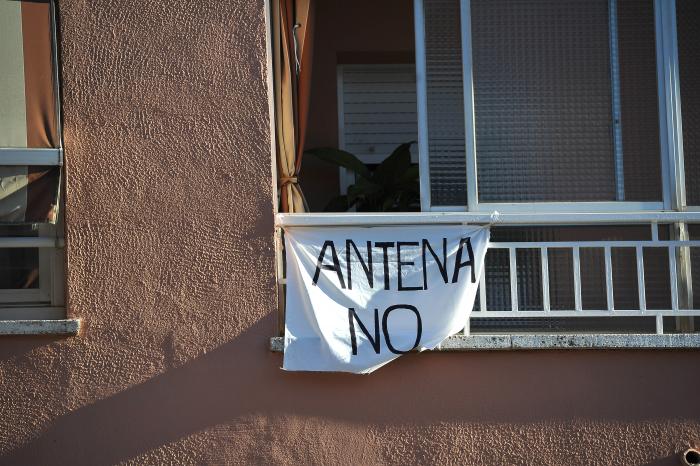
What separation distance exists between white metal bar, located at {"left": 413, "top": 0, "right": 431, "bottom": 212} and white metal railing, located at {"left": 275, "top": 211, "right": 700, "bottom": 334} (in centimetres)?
21

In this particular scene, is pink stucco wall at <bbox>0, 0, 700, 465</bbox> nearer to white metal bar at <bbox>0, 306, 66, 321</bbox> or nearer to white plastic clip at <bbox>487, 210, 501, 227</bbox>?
white metal bar at <bbox>0, 306, 66, 321</bbox>

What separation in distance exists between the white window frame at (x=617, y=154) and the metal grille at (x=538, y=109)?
7 cm

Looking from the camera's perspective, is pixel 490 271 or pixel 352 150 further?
pixel 352 150

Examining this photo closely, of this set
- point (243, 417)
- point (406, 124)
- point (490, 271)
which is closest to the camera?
point (243, 417)

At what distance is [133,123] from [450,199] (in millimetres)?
1998

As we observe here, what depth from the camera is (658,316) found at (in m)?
5.06

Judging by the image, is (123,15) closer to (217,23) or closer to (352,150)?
(217,23)

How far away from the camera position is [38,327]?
4.82 m

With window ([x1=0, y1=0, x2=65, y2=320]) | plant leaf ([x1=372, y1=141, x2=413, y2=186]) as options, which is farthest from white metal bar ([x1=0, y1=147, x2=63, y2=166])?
plant leaf ([x1=372, y1=141, x2=413, y2=186])

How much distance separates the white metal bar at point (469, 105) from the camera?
5254 mm

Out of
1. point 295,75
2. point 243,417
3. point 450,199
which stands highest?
point 295,75

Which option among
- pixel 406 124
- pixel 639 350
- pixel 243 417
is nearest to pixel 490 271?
pixel 639 350

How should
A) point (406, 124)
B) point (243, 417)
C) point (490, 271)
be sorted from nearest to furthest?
point (243, 417) < point (490, 271) < point (406, 124)

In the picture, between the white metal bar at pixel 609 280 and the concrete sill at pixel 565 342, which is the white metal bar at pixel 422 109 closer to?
the concrete sill at pixel 565 342
